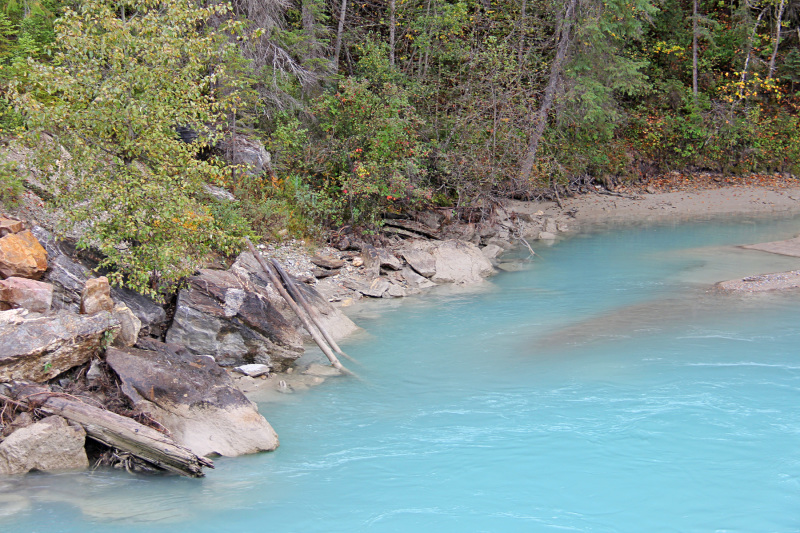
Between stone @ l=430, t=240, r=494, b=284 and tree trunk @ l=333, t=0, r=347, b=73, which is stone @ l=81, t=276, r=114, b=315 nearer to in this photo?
stone @ l=430, t=240, r=494, b=284

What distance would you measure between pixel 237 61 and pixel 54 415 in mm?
9052

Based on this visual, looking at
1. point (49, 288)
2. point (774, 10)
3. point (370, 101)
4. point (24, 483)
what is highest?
point (774, 10)

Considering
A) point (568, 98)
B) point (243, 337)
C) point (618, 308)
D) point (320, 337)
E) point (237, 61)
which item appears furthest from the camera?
point (568, 98)

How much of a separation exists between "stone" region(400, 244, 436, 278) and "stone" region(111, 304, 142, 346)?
7396mm

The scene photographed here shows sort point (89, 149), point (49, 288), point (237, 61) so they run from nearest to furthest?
point (49, 288)
point (89, 149)
point (237, 61)

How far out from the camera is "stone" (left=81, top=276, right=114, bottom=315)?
759 cm

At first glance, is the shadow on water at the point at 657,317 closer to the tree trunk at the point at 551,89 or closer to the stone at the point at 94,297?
the stone at the point at 94,297

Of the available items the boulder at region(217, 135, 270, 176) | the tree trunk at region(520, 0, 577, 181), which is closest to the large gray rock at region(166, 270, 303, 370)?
the boulder at region(217, 135, 270, 176)

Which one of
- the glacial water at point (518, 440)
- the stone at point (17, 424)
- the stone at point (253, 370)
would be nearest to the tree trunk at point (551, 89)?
the glacial water at point (518, 440)

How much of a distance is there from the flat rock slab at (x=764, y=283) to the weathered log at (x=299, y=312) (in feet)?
27.4

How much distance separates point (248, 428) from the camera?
7.03 m

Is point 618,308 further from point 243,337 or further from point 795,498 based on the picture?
point 243,337

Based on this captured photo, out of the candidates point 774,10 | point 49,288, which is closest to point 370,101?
point 49,288

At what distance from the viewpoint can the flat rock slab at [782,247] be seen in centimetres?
1597
